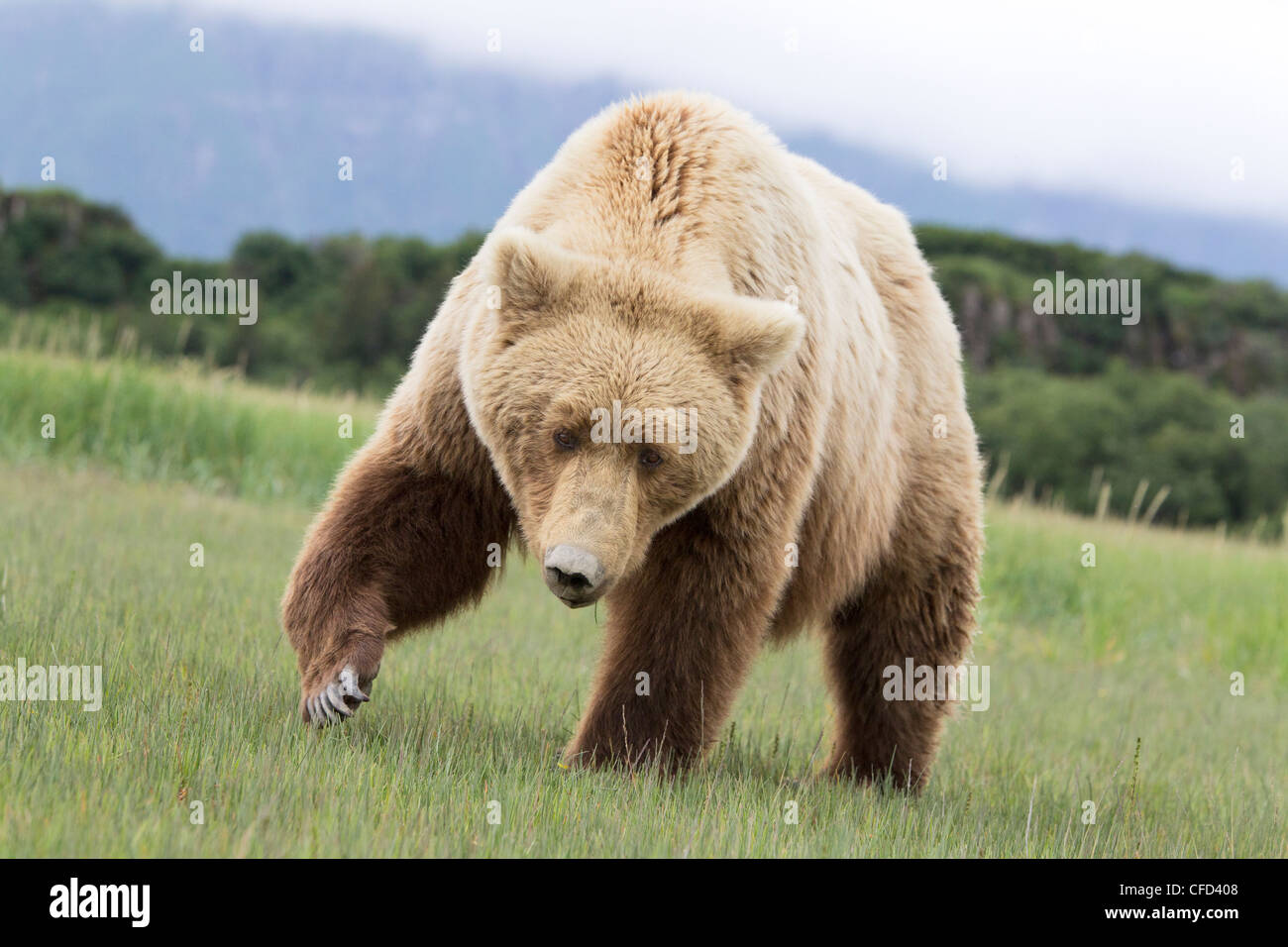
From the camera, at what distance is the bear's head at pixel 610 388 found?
402cm

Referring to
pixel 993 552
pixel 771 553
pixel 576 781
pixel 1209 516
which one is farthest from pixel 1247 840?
pixel 1209 516

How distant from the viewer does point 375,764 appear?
3.94 meters

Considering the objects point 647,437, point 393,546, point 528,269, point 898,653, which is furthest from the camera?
point 898,653

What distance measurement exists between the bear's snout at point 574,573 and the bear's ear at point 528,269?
2.80 ft

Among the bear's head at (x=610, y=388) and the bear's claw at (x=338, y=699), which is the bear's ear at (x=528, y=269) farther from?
the bear's claw at (x=338, y=699)

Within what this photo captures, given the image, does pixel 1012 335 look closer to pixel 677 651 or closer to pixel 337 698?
pixel 677 651

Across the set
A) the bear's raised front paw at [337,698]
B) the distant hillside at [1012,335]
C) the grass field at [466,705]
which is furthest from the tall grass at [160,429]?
the distant hillside at [1012,335]

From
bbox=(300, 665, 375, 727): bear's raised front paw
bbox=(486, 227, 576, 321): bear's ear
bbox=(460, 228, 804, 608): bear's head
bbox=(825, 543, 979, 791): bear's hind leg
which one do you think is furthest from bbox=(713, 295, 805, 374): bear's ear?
bbox=(825, 543, 979, 791): bear's hind leg

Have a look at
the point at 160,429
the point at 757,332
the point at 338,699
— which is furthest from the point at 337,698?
the point at 160,429

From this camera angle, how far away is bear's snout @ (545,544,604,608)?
382cm

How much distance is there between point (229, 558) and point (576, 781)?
5445 mm

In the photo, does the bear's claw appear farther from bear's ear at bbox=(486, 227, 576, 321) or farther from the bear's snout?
bear's ear at bbox=(486, 227, 576, 321)

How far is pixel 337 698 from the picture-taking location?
4461mm

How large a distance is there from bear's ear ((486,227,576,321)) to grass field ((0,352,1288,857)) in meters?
1.48
